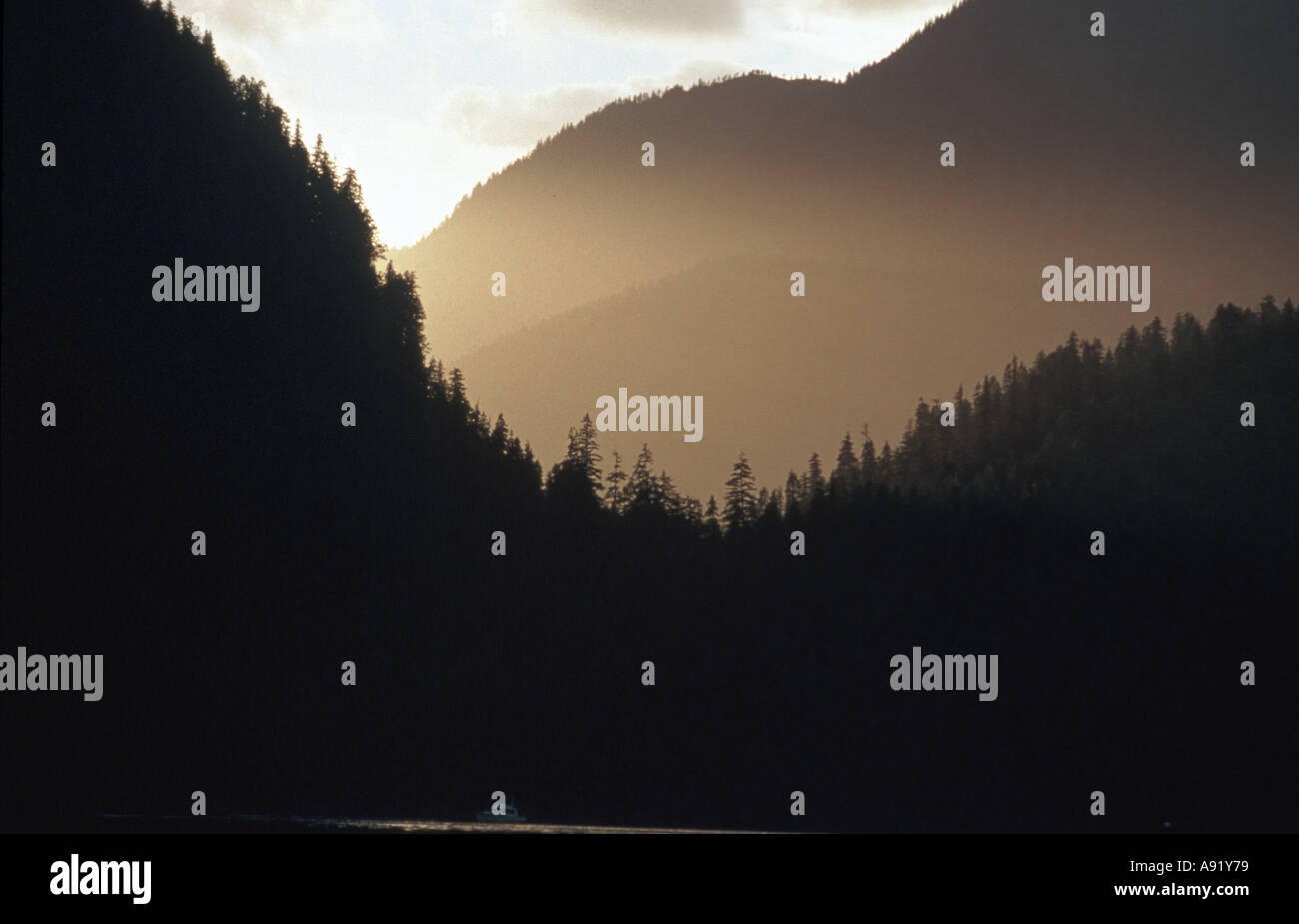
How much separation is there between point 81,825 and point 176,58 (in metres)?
58.5

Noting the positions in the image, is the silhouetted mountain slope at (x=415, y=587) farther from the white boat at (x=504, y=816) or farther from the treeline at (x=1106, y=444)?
the white boat at (x=504, y=816)

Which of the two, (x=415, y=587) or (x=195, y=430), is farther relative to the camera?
(x=415, y=587)

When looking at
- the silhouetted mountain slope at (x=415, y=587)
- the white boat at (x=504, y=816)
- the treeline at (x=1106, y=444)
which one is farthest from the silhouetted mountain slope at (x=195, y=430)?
the treeline at (x=1106, y=444)

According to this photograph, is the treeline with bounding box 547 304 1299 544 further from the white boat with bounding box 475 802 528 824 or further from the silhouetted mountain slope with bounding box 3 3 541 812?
the white boat with bounding box 475 802 528 824

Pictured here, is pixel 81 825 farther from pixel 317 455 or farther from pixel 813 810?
pixel 813 810

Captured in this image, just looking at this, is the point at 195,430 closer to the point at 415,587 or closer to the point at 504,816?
the point at 415,587

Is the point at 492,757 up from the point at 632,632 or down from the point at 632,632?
down

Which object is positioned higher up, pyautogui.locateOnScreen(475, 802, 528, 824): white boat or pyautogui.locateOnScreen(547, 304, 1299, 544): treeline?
pyautogui.locateOnScreen(547, 304, 1299, 544): treeline

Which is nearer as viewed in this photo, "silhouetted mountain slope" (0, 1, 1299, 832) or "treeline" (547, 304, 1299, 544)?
"silhouetted mountain slope" (0, 1, 1299, 832)

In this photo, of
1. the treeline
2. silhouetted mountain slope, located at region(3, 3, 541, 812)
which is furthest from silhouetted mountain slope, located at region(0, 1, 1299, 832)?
the treeline

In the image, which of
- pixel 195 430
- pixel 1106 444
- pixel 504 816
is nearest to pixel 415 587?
pixel 195 430
